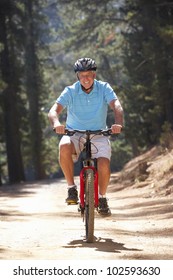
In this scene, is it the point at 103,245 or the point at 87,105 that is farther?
the point at 87,105

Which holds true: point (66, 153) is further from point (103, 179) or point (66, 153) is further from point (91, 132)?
point (103, 179)

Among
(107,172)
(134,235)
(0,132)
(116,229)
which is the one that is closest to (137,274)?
(107,172)

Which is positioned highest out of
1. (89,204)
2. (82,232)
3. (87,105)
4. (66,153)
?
(87,105)

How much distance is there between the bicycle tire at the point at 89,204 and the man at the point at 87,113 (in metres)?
0.28

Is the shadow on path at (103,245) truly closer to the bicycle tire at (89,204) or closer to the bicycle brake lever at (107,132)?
the bicycle tire at (89,204)

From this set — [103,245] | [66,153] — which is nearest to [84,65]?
[66,153]

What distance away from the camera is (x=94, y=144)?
8.02 metres

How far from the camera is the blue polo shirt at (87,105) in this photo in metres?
7.93

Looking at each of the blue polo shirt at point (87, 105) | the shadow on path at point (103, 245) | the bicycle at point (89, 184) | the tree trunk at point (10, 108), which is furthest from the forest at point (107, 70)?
the shadow on path at point (103, 245)

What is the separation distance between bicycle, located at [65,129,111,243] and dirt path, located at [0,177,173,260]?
256mm

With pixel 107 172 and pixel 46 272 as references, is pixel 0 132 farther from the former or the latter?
pixel 46 272

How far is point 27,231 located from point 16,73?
25.4 m

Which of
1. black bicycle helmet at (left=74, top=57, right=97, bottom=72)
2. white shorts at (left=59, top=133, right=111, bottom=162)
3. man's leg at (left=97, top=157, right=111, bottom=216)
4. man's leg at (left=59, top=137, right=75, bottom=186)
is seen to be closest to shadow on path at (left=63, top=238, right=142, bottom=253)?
man's leg at (left=97, top=157, right=111, bottom=216)

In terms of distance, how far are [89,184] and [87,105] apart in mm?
989
